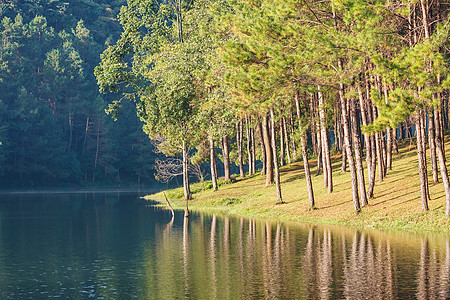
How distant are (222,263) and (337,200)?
18.5m

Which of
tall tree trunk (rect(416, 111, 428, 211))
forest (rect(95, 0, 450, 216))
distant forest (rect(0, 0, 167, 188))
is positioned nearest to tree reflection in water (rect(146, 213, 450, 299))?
tall tree trunk (rect(416, 111, 428, 211))

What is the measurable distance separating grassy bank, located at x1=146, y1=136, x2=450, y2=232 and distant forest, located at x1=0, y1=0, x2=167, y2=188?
52069 millimetres

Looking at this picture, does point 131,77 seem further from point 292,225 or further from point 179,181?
point 179,181

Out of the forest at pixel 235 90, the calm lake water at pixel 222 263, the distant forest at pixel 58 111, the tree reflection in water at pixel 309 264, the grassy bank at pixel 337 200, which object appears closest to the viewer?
the tree reflection in water at pixel 309 264

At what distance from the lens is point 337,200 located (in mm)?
40188

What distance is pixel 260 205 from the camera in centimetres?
4619

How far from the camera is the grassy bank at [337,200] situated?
3167 centimetres

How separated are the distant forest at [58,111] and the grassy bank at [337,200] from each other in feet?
171

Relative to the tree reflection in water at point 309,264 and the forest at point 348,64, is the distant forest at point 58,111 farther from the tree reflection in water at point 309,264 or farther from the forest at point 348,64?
the tree reflection in water at point 309,264

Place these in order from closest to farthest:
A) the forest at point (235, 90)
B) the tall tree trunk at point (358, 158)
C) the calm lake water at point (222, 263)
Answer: the calm lake water at point (222, 263), the forest at point (235, 90), the tall tree trunk at point (358, 158)

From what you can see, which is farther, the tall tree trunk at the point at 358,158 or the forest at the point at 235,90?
the tall tree trunk at the point at 358,158

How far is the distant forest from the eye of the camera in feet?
351

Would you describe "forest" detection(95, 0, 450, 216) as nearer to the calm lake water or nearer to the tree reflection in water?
the tree reflection in water

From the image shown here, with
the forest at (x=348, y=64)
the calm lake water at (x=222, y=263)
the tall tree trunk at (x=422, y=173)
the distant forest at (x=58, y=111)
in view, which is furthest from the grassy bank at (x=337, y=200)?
the distant forest at (x=58, y=111)
